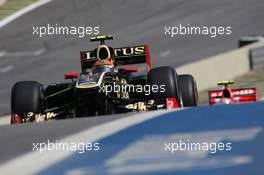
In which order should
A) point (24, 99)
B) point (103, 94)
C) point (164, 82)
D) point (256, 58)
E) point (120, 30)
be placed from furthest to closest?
point (120, 30), point (256, 58), point (24, 99), point (164, 82), point (103, 94)

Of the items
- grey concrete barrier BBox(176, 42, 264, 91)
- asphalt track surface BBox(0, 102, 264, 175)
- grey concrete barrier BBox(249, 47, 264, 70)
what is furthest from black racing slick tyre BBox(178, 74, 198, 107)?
grey concrete barrier BBox(249, 47, 264, 70)

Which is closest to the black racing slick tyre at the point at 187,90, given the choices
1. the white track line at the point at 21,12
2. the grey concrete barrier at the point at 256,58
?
the grey concrete barrier at the point at 256,58

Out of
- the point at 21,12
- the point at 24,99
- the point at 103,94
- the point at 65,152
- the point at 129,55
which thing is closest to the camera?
the point at 65,152

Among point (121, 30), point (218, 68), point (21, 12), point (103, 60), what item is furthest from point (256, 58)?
point (21, 12)

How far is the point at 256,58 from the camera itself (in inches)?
754

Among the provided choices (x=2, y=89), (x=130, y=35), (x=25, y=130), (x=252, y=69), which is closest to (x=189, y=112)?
(x=25, y=130)

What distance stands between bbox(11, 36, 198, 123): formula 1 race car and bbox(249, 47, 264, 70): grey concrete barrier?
26.2ft

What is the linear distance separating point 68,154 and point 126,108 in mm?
4663

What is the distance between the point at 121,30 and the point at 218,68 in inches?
397

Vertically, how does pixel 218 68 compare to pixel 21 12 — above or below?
below

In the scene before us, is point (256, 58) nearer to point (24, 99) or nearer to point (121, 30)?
point (121, 30)

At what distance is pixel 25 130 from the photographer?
704 centimetres

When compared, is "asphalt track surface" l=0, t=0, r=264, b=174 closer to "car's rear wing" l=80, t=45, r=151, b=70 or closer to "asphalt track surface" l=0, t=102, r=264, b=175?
"car's rear wing" l=80, t=45, r=151, b=70

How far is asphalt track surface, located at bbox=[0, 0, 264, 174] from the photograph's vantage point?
24.1 metres
